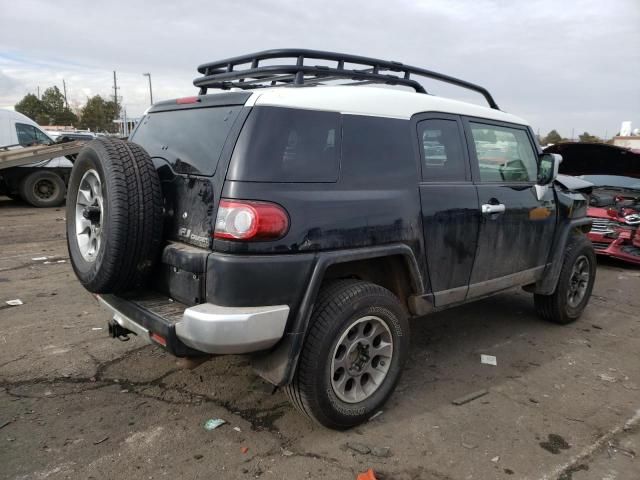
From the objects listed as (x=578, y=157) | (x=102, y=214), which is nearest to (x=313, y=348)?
(x=102, y=214)

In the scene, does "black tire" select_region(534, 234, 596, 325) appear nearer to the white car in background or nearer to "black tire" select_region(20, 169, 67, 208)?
the white car in background

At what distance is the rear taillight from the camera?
7.85ft

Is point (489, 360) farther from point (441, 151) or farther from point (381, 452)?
point (441, 151)

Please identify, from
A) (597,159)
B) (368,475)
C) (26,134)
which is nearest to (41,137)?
(26,134)

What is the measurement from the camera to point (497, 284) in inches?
152

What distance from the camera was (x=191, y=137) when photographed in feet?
9.45

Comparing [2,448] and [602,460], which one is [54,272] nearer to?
[2,448]

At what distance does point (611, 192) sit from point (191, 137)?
8.18m

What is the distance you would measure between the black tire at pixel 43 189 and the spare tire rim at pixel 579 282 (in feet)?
39.5

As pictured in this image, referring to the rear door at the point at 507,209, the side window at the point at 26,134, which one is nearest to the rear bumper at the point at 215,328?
the rear door at the point at 507,209

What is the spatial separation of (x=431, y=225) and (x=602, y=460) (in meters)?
1.59

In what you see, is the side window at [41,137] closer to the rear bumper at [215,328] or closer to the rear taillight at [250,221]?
the rear bumper at [215,328]

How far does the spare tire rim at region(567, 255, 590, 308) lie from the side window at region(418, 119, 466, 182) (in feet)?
6.96

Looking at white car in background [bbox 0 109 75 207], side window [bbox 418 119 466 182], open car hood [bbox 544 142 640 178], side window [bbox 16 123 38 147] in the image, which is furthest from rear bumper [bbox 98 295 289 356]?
side window [bbox 16 123 38 147]
